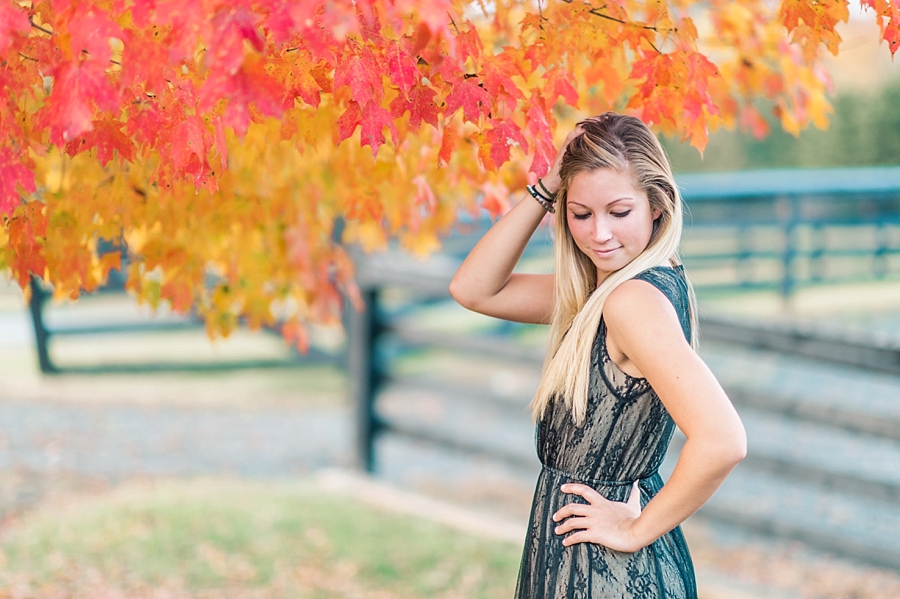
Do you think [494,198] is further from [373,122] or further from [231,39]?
[231,39]

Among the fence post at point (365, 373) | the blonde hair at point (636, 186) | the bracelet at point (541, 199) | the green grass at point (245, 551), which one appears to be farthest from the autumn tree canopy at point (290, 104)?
the fence post at point (365, 373)

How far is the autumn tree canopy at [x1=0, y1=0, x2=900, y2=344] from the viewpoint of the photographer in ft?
4.94

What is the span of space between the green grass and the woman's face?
8.94ft

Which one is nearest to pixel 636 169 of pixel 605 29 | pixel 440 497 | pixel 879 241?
pixel 605 29

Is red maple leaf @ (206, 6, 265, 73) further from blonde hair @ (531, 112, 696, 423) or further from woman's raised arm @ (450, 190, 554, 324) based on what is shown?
woman's raised arm @ (450, 190, 554, 324)

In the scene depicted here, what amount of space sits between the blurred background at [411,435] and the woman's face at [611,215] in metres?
0.55

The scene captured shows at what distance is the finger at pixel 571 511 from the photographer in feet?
6.07

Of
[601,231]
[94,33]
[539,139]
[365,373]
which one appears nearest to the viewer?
[94,33]

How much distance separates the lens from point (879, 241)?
33.3 feet

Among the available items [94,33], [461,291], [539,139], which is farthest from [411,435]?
[94,33]

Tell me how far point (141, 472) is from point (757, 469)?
396cm

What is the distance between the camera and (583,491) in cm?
186

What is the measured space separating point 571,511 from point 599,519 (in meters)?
0.06

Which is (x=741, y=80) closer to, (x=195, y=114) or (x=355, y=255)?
(x=195, y=114)
